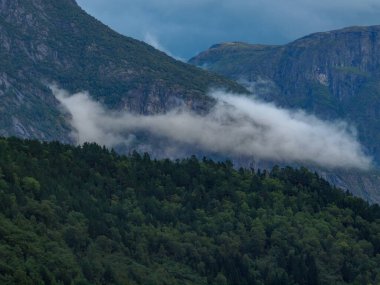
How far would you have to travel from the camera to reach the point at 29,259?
198 metres

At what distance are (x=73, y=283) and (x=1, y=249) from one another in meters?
13.4

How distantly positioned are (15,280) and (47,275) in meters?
9.44

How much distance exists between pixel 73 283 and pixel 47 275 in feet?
20.2

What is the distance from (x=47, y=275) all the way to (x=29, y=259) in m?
5.46

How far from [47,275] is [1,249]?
829cm

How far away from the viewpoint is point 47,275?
194750 mm

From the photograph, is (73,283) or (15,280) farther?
(73,283)

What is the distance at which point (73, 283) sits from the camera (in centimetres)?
19938

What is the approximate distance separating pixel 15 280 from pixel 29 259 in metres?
12.5

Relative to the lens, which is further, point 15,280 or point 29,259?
point 29,259

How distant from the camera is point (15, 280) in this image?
18612cm
